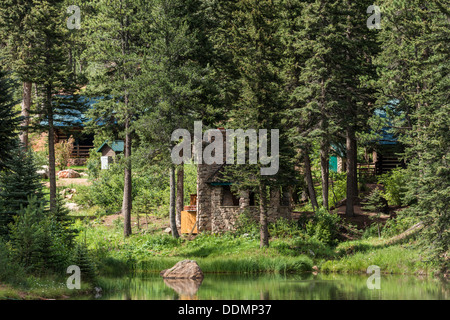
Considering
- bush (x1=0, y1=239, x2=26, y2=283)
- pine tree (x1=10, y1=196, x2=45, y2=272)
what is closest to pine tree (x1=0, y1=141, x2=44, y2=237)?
pine tree (x1=10, y1=196, x2=45, y2=272)

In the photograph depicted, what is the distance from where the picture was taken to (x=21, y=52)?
149ft

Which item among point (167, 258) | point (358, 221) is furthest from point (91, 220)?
point (358, 221)

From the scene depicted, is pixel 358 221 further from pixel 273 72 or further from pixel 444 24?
pixel 444 24

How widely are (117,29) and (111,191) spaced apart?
38.4 ft

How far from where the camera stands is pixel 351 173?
40.2 m

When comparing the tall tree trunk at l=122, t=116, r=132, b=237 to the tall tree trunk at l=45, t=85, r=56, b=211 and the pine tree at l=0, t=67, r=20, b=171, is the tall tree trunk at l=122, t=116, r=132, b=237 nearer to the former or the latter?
the tall tree trunk at l=45, t=85, r=56, b=211

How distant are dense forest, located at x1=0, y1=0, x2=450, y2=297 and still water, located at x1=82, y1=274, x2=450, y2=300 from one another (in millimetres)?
2278

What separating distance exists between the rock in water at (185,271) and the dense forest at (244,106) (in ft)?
7.96

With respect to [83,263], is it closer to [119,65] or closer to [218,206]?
[218,206]

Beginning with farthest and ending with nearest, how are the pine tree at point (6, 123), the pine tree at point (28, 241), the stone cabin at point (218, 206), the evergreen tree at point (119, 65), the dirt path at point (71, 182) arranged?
the dirt path at point (71, 182), the evergreen tree at point (119, 65), the stone cabin at point (218, 206), the pine tree at point (6, 123), the pine tree at point (28, 241)

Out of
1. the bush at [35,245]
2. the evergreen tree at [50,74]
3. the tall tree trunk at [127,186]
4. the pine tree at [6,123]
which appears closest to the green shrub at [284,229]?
the tall tree trunk at [127,186]

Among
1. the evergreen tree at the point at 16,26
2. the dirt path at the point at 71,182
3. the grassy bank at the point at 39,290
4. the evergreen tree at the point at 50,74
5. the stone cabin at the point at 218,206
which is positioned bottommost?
the grassy bank at the point at 39,290

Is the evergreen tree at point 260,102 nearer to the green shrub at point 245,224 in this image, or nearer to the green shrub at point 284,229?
the green shrub at point 284,229

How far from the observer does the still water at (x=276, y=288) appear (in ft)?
73.4
